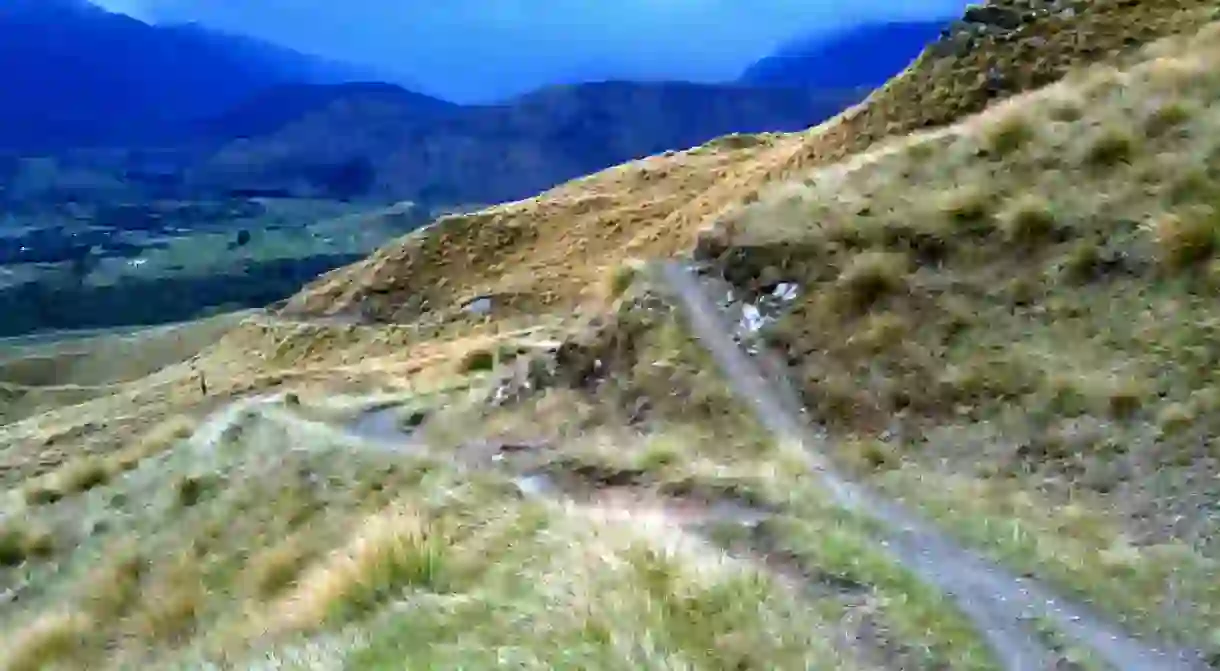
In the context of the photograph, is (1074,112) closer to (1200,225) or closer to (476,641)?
(1200,225)

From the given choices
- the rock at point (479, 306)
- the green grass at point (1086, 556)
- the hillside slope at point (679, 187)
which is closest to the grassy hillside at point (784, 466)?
the green grass at point (1086, 556)

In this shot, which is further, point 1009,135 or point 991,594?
point 1009,135

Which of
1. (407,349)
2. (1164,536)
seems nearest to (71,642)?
(1164,536)

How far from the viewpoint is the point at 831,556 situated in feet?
28.1

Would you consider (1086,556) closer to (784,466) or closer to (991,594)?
(991,594)

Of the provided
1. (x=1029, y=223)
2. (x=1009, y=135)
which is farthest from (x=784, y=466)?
(x=1009, y=135)

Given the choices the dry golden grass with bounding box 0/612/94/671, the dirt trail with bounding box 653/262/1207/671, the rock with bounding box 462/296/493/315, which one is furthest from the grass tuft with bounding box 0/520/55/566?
the rock with bounding box 462/296/493/315

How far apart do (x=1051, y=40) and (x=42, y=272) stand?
197 m

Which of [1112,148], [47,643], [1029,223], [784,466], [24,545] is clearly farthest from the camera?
[24,545]

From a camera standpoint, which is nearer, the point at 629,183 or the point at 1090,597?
the point at 1090,597

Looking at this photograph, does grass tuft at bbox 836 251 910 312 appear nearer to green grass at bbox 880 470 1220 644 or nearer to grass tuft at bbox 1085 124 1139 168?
grass tuft at bbox 1085 124 1139 168

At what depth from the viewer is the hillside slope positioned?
1001 inches

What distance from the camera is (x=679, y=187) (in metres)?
59.9

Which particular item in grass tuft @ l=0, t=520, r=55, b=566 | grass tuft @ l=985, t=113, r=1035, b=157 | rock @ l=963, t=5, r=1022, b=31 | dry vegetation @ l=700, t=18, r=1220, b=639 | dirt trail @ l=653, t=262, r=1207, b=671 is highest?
rock @ l=963, t=5, r=1022, b=31
